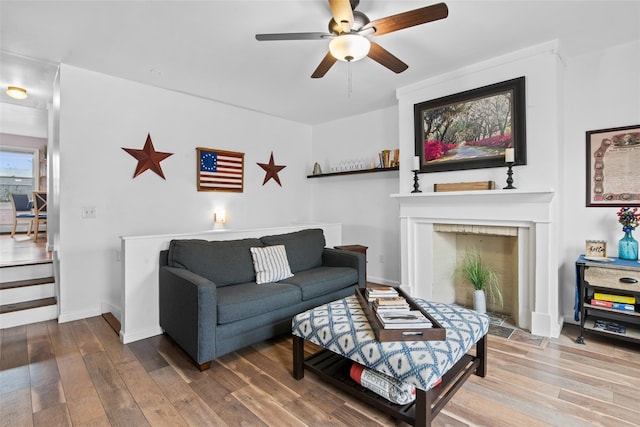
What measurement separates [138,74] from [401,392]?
3759 millimetres

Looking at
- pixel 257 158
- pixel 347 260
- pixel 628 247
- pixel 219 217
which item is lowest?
pixel 347 260

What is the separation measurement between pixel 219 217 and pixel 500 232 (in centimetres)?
334

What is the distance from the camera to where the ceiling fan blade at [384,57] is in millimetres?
2277

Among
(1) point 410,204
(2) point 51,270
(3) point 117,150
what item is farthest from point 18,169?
(1) point 410,204

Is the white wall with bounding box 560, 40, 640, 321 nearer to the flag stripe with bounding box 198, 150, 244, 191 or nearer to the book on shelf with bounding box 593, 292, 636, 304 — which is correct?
the book on shelf with bounding box 593, 292, 636, 304

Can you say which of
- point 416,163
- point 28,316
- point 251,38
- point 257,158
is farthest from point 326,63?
point 28,316

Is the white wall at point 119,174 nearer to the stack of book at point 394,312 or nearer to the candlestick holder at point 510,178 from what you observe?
the stack of book at point 394,312

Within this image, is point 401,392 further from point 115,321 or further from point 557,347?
point 115,321

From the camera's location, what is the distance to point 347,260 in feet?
11.4

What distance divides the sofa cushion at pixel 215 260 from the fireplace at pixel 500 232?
187 centimetres

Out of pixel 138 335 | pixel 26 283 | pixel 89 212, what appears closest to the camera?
pixel 138 335

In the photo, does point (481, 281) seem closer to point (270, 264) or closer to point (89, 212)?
point (270, 264)

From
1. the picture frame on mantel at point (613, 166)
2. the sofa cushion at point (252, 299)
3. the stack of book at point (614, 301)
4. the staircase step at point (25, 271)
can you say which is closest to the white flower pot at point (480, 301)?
the stack of book at point (614, 301)

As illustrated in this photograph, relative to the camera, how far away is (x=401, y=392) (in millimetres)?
1617
